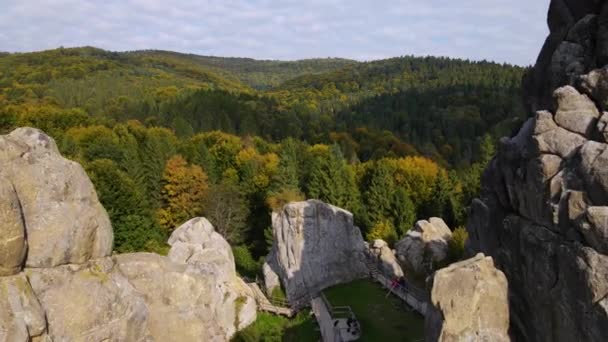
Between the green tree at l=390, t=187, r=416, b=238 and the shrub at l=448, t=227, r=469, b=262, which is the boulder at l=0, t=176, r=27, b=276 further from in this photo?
the green tree at l=390, t=187, r=416, b=238

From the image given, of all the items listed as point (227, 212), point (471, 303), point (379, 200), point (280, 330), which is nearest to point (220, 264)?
point (280, 330)

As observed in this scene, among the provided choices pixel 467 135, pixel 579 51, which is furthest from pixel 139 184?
pixel 467 135

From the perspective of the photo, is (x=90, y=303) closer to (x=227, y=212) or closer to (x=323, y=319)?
(x=323, y=319)

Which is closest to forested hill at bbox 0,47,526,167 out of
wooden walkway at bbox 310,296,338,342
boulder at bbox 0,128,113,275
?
wooden walkway at bbox 310,296,338,342

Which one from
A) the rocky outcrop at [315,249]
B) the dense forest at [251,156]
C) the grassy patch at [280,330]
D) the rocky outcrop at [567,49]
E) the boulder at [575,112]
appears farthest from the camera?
the dense forest at [251,156]

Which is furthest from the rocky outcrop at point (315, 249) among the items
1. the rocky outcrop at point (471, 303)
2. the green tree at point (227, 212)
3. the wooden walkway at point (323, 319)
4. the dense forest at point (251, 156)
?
the rocky outcrop at point (471, 303)

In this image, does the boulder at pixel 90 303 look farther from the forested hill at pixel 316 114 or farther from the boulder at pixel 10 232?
the forested hill at pixel 316 114
